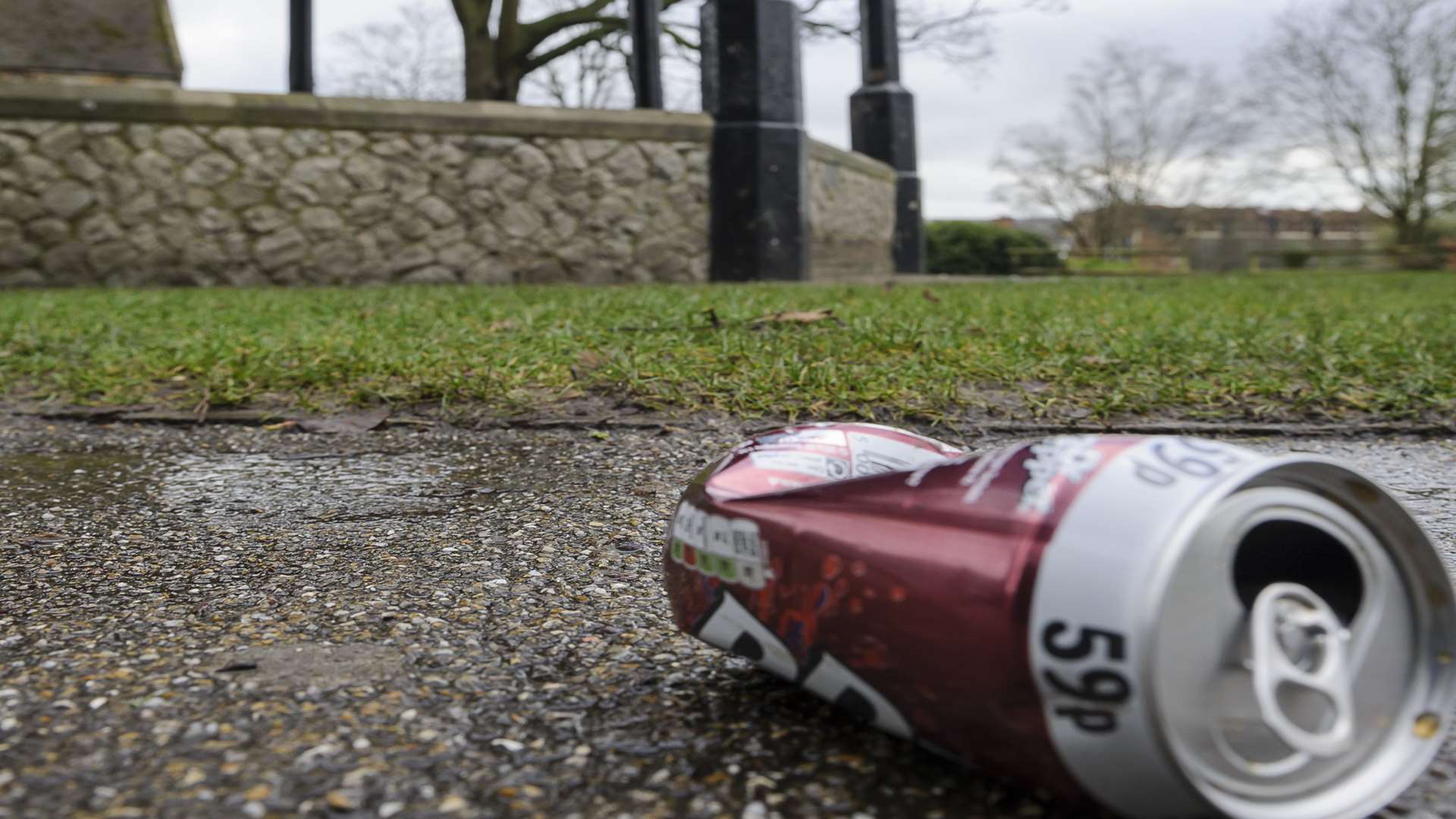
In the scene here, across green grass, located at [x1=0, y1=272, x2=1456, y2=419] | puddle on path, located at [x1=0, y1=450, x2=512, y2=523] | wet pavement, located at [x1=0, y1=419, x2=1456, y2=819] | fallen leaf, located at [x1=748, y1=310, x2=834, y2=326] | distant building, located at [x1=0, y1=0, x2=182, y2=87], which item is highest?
distant building, located at [x1=0, y1=0, x2=182, y2=87]

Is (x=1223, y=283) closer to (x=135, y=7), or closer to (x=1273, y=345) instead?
(x=1273, y=345)

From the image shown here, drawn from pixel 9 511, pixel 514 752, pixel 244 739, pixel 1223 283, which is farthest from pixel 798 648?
pixel 1223 283

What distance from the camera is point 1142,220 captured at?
29922 millimetres

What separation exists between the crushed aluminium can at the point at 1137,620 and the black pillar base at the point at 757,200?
7.52 metres

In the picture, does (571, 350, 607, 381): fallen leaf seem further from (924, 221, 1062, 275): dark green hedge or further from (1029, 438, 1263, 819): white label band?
(924, 221, 1062, 275): dark green hedge

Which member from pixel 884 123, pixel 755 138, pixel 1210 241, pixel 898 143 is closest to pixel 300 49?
pixel 755 138

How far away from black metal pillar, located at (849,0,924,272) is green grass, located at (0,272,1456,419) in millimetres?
7479

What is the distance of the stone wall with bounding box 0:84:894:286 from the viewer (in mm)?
7645

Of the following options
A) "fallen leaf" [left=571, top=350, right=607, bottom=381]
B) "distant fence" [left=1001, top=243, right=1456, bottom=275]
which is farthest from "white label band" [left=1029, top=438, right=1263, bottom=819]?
"distant fence" [left=1001, top=243, right=1456, bottom=275]

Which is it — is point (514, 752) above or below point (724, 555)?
below

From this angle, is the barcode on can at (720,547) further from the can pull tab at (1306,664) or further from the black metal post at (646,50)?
the black metal post at (646,50)

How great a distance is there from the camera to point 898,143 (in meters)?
12.9

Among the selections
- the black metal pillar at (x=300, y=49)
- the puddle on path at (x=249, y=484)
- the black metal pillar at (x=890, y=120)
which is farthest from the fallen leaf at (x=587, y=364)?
the black metal pillar at (x=890, y=120)

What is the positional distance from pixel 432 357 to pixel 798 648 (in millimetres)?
2920
